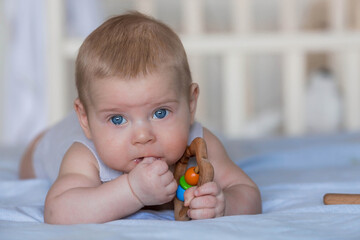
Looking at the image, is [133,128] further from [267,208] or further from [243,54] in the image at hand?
[243,54]

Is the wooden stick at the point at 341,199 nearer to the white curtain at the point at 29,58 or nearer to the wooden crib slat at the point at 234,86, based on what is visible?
the wooden crib slat at the point at 234,86

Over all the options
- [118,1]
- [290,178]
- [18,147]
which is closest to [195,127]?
[290,178]

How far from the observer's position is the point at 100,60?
791 mm

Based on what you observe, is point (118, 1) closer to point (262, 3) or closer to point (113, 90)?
point (262, 3)

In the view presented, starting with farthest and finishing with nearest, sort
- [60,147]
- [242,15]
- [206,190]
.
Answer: [242,15]
[60,147]
[206,190]

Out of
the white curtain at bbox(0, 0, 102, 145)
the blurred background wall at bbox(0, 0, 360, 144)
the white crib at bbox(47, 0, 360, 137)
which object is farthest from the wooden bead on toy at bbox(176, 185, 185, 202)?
the white curtain at bbox(0, 0, 102, 145)

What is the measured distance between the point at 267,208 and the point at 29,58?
1.35 meters

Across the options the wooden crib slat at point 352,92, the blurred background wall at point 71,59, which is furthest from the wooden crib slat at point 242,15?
the wooden crib slat at point 352,92

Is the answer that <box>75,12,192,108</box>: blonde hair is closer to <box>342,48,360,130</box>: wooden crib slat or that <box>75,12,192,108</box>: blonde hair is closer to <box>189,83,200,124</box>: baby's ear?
<box>189,83,200,124</box>: baby's ear

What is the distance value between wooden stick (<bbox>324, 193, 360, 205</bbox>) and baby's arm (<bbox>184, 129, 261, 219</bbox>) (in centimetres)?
11

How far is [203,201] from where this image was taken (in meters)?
0.73

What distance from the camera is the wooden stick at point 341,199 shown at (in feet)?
2.69

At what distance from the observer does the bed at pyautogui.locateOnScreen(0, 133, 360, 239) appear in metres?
0.66

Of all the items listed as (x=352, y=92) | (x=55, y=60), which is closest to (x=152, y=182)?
(x=55, y=60)
